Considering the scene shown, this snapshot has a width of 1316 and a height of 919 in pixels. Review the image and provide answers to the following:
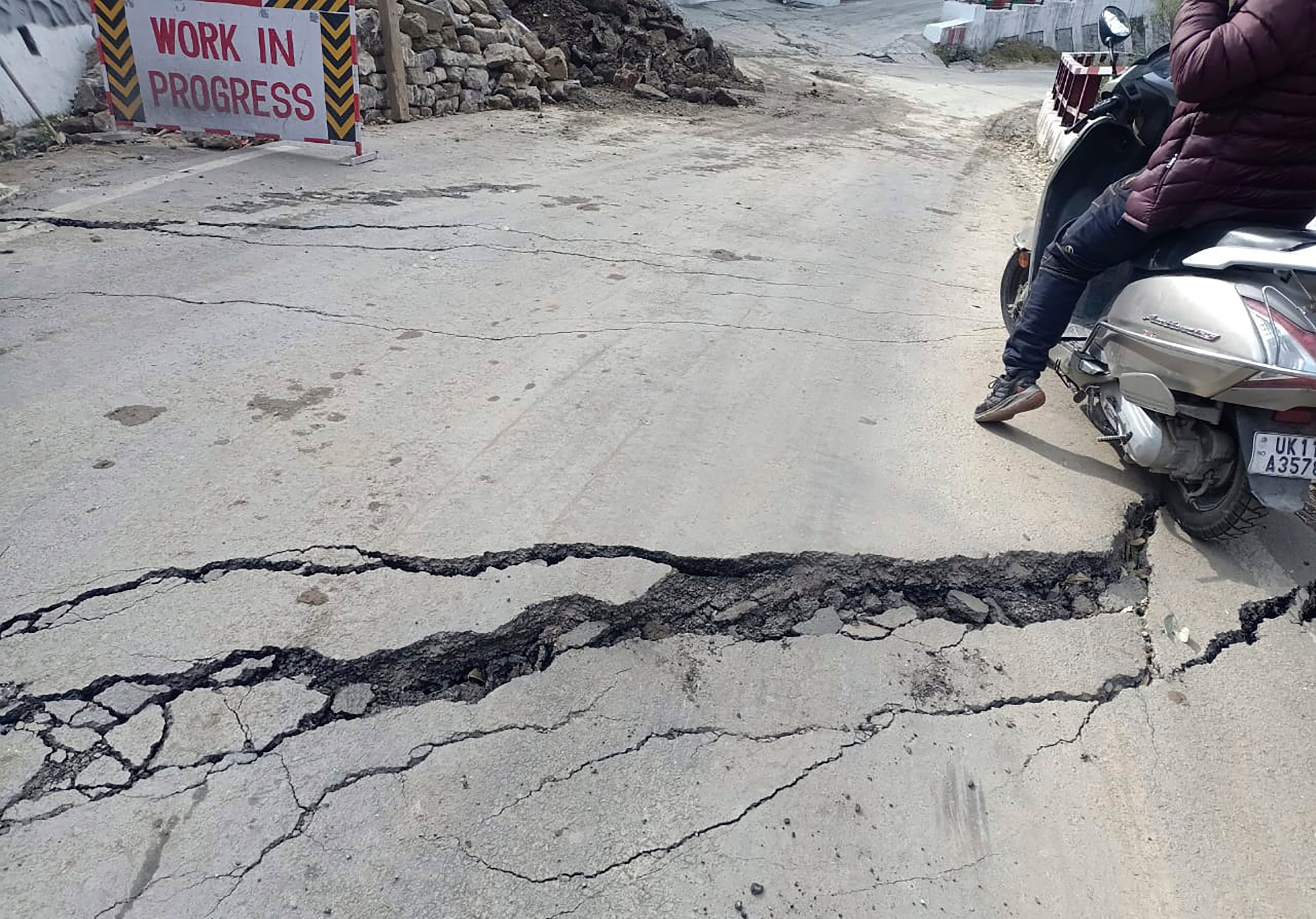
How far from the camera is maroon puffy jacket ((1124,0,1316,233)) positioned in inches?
103

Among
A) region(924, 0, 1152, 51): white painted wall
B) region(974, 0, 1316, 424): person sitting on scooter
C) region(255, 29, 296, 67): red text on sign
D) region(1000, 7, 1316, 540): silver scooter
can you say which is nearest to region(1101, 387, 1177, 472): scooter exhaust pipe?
region(1000, 7, 1316, 540): silver scooter

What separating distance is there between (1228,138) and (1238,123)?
0.05m

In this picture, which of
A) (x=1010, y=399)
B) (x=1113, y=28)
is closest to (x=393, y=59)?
(x=1113, y=28)

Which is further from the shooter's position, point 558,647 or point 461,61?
point 461,61

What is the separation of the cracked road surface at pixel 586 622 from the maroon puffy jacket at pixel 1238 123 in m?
1.12

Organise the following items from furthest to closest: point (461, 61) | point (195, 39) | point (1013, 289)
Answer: point (461, 61) < point (195, 39) < point (1013, 289)

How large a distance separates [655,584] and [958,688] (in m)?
0.94

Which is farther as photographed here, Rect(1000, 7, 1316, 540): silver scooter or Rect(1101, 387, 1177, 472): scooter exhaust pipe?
Rect(1101, 387, 1177, 472): scooter exhaust pipe

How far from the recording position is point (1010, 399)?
12.3 ft

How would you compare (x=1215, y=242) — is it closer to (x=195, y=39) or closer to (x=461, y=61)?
(x=195, y=39)

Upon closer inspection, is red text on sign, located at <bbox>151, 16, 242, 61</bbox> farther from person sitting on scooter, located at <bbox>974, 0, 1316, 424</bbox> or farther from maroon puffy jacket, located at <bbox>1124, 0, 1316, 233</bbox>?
maroon puffy jacket, located at <bbox>1124, 0, 1316, 233</bbox>

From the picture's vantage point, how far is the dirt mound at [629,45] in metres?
13.4

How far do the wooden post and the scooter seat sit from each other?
8.33 metres

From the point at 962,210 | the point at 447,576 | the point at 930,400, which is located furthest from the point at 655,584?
the point at 962,210
